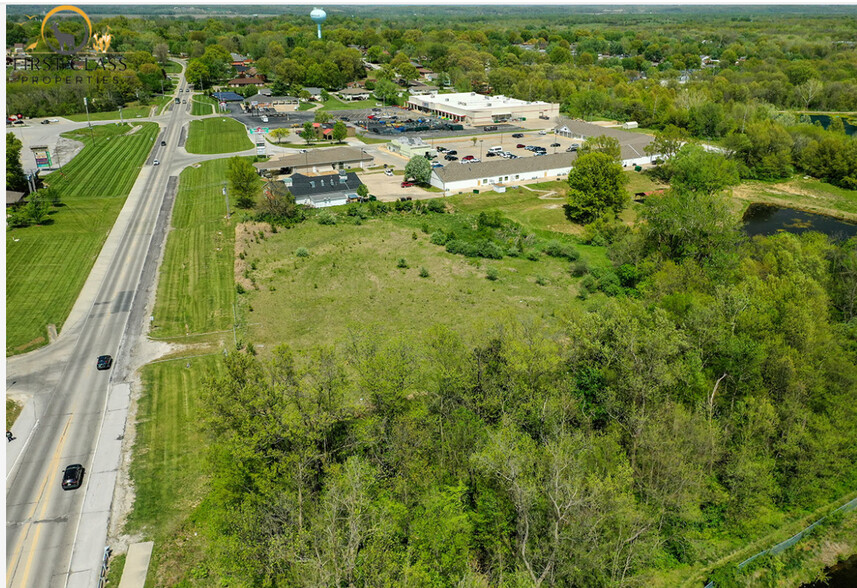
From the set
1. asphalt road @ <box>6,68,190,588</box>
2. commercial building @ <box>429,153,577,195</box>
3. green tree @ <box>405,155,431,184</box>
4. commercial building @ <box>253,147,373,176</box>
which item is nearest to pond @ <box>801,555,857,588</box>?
asphalt road @ <box>6,68,190,588</box>

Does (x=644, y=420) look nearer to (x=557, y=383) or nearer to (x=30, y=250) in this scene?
(x=557, y=383)

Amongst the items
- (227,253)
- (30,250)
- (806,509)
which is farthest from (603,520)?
(30,250)

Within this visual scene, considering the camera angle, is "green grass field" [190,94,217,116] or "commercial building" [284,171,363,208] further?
"green grass field" [190,94,217,116]

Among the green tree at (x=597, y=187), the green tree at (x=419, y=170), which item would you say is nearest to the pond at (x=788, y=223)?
the green tree at (x=597, y=187)

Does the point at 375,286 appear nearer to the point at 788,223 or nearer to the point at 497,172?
the point at 497,172

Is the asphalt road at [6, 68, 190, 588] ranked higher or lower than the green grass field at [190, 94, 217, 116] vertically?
lower

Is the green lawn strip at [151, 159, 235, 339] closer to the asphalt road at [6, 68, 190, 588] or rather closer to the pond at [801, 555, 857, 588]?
the asphalt road at [6, 68, 190, 588]

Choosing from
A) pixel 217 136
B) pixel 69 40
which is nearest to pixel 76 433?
pixel 217 136
